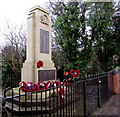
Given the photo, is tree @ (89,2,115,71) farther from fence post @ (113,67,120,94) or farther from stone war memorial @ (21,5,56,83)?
stone war memorial @ (21,5,56,83)

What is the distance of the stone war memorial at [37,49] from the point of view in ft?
17.7

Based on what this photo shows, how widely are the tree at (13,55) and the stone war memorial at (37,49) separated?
4054 mm

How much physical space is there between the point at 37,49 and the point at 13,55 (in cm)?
526

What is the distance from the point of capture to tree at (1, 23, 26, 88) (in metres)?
8.88

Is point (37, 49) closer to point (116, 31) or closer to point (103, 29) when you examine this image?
point (103, 29)

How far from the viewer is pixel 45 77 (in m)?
5.62

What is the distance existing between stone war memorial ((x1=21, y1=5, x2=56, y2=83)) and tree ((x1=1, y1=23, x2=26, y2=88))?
4.05 m

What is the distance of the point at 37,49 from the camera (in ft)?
18.5

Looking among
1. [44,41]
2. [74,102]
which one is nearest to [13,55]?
[44,41]

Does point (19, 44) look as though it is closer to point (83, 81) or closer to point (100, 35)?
point (100, 35)

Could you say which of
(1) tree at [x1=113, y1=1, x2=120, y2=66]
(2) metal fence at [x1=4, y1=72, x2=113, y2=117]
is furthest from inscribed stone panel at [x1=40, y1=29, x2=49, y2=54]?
(1) tree at [x1=113, y1=1, x2=120, y2=66]

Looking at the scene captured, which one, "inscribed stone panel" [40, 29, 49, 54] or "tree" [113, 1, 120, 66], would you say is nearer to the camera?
"inscribed stone panel" [40, 29, 49, 54]

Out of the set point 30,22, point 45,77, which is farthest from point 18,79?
point 30,22

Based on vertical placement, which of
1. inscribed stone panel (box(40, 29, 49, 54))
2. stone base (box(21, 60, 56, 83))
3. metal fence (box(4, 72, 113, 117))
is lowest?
metal fence (box(4, 72, 113, 117))
